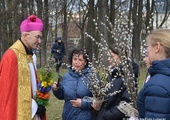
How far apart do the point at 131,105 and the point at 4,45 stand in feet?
77.6

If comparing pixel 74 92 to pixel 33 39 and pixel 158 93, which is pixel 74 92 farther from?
pixel 158 93

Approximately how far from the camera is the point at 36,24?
12.6 ft

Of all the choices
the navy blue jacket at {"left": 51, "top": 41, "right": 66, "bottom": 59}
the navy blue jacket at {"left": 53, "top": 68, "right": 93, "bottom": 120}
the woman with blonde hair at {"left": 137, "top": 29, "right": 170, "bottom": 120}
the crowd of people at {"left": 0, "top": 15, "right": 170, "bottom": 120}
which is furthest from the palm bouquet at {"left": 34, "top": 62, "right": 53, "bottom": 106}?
the navy blue jacket at {"left": 51, "top": 41, "right": 66, "bottom": 59}

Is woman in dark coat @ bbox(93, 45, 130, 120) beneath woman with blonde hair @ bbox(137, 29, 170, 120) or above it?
beneath

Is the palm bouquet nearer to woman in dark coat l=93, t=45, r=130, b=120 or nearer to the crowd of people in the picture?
the crowd of people

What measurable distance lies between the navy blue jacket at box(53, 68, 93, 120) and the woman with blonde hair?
1490 millimetres

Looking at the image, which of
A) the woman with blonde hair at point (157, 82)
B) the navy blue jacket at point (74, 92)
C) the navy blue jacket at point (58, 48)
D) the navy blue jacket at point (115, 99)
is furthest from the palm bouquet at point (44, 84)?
the navy blue jacket at point (58, 48)

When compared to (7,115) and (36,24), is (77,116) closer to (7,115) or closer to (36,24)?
(7,115)

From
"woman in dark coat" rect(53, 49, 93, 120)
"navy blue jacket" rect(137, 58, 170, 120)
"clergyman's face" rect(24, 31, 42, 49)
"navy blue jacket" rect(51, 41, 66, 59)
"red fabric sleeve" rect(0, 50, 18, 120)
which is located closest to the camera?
"navy blue jacket" rect(137, 58, 170, 120)

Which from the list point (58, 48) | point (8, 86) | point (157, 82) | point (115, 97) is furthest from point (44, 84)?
point (58, 48)

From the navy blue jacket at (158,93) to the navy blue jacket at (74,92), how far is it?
1.58m

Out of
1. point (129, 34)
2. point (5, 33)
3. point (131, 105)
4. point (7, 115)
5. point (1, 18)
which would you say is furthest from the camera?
point (5, 33)

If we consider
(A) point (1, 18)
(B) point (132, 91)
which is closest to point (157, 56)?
(B) point (132, 91)

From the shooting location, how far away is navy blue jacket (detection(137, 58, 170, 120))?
2.25 meters
